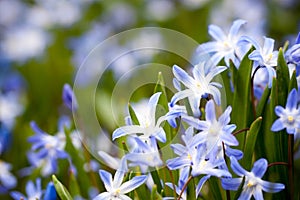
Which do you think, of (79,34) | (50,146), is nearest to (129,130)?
(50,146)

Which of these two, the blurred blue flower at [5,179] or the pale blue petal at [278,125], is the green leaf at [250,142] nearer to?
the pale blue petal at [278,125]

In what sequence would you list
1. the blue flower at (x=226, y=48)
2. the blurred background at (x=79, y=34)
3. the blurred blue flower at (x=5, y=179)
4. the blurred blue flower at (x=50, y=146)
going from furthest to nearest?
the blurred background at (x=79, y=34)
the blurred blue flower at (x=5, y=179)
the blurred blue flower at (x=50, y=146)
the blue flower at (x=226, y=48)

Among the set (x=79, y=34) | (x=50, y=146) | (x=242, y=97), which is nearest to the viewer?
(x=242, y=97)

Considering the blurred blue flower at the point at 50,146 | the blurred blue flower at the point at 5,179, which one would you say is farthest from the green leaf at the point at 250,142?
the blurred blue flower at the point at 5,179

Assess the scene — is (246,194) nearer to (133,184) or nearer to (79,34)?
(133,184)

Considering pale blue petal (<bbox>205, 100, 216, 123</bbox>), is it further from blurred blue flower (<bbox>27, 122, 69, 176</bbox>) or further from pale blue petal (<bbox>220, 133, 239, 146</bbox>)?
blurred blue flower (<bbox>27, 122, 69, 176</bbox>)

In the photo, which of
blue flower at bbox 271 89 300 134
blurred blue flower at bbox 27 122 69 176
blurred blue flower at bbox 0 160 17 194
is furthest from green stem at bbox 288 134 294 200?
blurred blue flower at bbox 0 160 17 194
